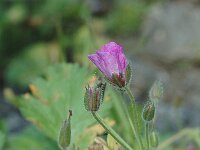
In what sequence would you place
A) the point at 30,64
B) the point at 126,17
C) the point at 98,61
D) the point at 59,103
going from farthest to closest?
the point at 126,17
the point at 30,64
the point at 59,103
the point at 98,61

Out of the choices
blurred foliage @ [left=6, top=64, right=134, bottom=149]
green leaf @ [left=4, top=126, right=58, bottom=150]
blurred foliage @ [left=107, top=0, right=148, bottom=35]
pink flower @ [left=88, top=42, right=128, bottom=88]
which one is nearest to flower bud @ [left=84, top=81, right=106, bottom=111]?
pink flower @ [left=88, top=42, right=128, bottom=88]

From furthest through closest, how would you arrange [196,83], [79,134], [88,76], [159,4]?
[159,4] < [196,83] < [88,76] < [79,134]

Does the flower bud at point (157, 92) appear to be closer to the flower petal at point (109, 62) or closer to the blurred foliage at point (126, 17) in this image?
the flower petal at point (109, 62)

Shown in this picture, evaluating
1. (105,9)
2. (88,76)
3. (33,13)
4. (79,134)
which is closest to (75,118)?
(79,134)

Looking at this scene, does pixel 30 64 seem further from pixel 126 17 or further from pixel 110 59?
pixel 110 59

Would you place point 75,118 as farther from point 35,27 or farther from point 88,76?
point 35,27

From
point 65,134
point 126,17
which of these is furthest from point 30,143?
point 126,17

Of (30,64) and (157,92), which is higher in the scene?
(30,64)
